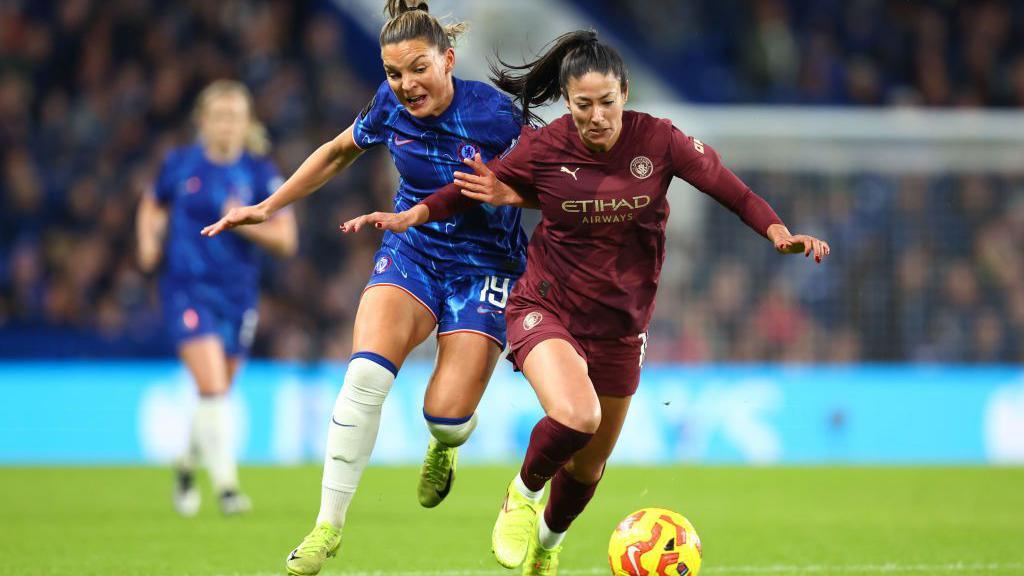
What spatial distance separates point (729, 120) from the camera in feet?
48.6

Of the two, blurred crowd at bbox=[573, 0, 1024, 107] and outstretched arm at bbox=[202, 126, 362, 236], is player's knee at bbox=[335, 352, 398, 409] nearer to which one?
outstretched arm at bbox=[202, 126, 362, 236]

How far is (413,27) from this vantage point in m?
5.70

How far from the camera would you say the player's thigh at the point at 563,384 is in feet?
17.1

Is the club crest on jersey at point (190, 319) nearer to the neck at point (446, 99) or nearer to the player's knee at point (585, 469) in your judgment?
the neck at point (446, 99)

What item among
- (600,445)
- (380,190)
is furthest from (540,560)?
(380,190)

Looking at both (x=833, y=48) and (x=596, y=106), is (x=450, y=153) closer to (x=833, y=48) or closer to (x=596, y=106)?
(x=596, y=106)

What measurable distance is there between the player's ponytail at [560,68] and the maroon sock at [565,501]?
1566mm

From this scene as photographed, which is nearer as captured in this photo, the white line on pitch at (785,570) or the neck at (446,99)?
the neck at (446,99)

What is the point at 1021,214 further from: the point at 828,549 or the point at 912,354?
the point at 828,549

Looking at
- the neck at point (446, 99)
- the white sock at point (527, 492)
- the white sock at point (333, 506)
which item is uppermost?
the neck at point (446, 99)

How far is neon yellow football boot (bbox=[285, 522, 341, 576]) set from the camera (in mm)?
5230

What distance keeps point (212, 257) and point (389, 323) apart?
384 cm

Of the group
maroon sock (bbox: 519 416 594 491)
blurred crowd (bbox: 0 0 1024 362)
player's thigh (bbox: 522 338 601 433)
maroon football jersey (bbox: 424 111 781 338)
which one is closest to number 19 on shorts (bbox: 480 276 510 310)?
maroon football jersey (bbox: 424 111 781 338)

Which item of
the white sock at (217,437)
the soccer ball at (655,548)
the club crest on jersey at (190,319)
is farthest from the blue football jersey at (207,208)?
the soccer ball at (655,548)
